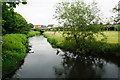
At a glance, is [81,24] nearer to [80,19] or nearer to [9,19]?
[80,19]

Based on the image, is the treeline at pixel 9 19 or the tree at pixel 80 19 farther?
the tree at pixel 80 19

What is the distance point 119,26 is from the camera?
1334 cm

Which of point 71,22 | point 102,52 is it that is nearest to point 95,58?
point 102,52

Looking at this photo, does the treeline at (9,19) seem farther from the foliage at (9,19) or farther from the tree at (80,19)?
the tree at (80,19)

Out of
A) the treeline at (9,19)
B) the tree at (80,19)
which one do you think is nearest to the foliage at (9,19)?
the treeline at (9,19)

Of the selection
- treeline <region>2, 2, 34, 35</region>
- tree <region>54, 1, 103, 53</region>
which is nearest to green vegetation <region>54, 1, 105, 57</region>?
tree <region>54, 1, 103, 53</region>

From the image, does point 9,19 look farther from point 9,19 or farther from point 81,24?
point 81,24

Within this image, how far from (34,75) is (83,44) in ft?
32.8

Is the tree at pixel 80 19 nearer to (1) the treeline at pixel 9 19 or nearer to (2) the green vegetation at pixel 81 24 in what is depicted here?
(2) the green vegetation at pixel 81 24

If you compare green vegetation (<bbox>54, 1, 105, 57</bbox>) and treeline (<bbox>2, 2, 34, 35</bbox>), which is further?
green vegetation (<bbox>54, 1, 105, 57</bbox>)

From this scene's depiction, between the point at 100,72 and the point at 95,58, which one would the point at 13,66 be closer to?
the point at 100,72

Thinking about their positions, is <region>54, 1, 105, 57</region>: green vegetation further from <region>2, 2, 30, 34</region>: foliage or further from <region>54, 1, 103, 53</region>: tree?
<region>2, 2, 30, 34</region>: foliage

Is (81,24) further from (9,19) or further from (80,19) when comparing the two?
Result: (9,19)

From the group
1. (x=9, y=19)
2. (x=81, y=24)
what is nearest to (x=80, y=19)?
(x=81, y=24)
